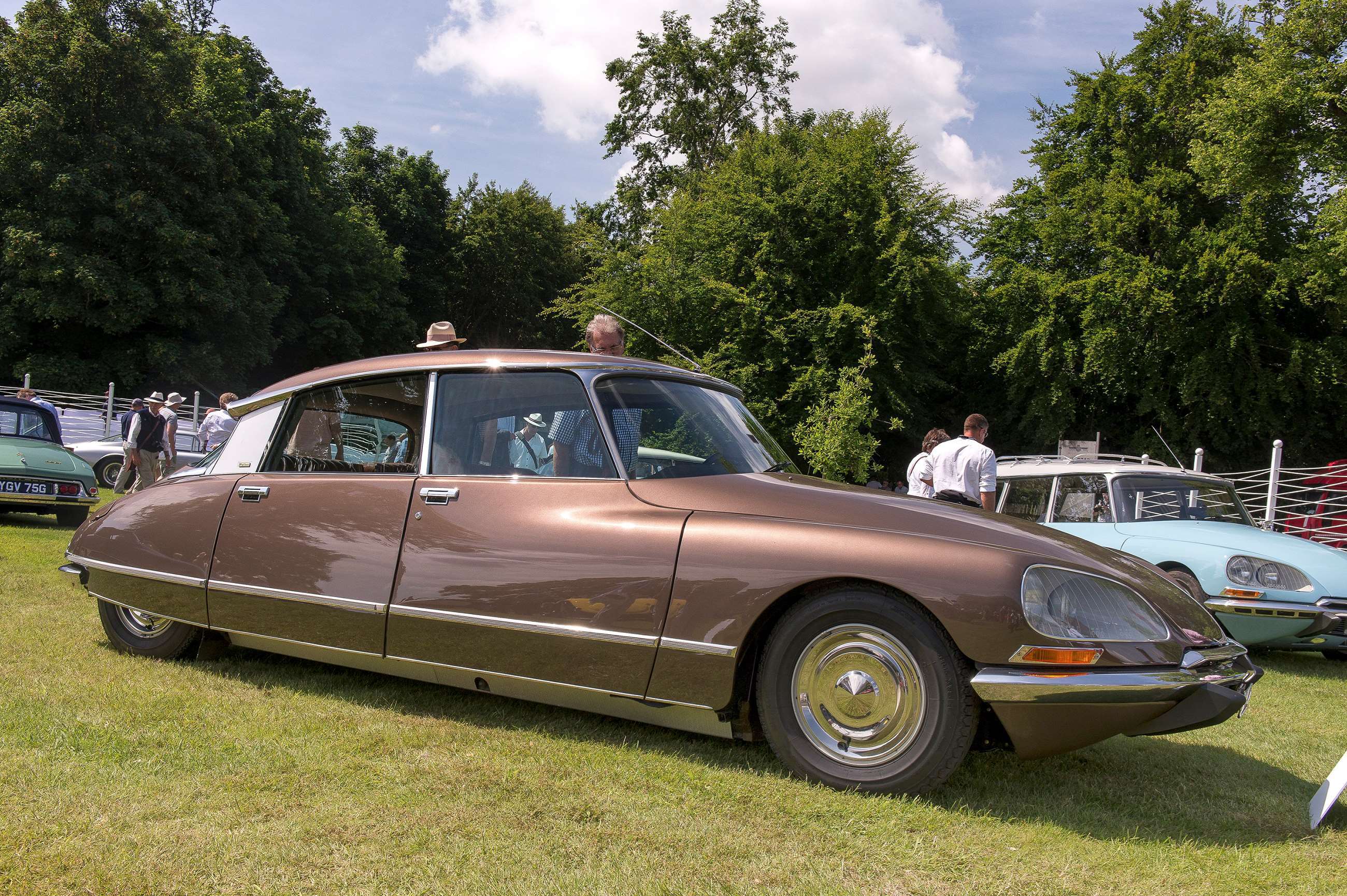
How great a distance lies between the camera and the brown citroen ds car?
315cm

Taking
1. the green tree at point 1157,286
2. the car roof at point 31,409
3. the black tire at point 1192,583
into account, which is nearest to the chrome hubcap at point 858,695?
the black tire at point 1192,583

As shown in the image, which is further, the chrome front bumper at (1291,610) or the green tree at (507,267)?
the green tree at (507,267)

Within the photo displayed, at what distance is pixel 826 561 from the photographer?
3.29m

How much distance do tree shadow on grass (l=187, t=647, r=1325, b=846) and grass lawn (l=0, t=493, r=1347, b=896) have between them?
0.05ft

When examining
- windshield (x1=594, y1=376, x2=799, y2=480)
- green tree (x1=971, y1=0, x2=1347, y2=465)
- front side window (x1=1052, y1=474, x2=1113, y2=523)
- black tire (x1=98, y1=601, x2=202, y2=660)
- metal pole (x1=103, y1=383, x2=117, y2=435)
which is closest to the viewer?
windshield (x1=594, y1=376, x2=799, y2=480)

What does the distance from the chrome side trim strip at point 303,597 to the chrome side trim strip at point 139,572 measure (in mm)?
113

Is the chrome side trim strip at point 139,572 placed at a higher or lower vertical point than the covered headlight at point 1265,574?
lower

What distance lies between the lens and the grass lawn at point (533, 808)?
2.64 meters

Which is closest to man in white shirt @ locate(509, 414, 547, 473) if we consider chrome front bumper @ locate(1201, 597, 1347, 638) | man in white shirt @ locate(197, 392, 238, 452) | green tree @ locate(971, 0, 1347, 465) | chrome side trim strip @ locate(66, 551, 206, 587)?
chrome side trim strip @ locate(66, 551, 206, 587)

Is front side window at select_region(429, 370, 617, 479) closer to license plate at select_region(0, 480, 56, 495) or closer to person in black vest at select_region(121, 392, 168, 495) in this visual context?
license plate at select_region(0, 480, 56, 495)

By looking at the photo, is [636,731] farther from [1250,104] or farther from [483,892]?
[1250,104]

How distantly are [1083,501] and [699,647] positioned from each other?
6273mm

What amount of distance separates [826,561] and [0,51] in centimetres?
3748

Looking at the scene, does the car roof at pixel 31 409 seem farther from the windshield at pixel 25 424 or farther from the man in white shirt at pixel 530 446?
the man in white shirt at pixel 530 446
